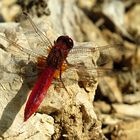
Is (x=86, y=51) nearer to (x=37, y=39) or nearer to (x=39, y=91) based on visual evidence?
(x=37, y=39)

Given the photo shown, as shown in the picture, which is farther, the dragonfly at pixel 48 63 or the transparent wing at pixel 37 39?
the transparent wing at pixel 37 39

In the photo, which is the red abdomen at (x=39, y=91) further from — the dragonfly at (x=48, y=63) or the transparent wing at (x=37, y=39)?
the transparent wing at (x=37, y=39)

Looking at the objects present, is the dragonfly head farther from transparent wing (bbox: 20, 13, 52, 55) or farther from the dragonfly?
transparent wing (bbox: 20, 13, 52, 55)

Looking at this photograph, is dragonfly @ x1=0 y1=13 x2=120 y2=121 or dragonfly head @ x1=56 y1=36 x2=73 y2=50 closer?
dragonfly @ x1=0 y1=13 x2=120 y2=121

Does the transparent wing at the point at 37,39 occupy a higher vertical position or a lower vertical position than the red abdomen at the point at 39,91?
higher

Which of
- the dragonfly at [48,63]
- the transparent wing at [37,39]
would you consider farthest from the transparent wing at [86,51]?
the transparent wing at [37,39]

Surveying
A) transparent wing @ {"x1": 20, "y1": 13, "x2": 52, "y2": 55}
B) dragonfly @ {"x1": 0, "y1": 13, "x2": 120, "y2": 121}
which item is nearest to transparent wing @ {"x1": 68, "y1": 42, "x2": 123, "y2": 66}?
dragonfly @ {"x1": 0, "y1": 13, "x2": 120, "y2": 121}

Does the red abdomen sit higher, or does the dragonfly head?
the dragonfly head
